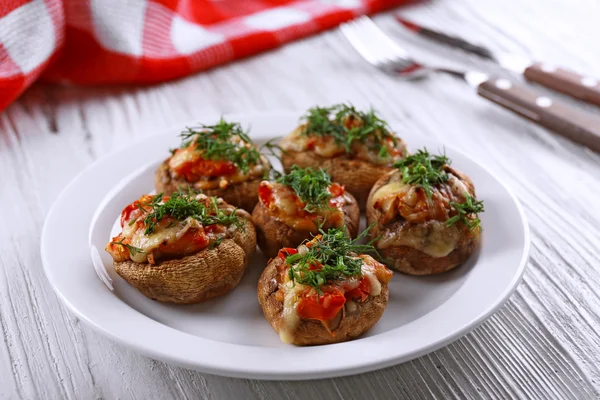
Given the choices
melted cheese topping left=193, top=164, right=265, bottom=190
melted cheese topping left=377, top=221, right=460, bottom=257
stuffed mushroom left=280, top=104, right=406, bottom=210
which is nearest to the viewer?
melted cheese topping left=377, top=221, right=460, bottom=257

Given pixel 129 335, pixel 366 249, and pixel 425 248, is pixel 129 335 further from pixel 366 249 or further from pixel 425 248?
pixel 425 248

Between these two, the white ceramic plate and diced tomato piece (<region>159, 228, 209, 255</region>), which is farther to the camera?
diced tomato piece (<region>159, 228, 209, 255</region>)

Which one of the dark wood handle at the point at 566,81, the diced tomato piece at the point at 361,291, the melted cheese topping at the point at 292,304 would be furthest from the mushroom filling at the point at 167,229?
the dark wood handle at the point at 566,81

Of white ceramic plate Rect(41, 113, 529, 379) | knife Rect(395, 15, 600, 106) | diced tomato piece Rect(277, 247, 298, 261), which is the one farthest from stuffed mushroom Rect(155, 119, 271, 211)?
knife Rect(395, 15, 600, 106)

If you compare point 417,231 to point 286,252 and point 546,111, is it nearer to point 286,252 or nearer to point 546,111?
point 286,252

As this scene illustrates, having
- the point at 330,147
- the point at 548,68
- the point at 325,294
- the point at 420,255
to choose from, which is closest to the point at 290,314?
the point at 325,294

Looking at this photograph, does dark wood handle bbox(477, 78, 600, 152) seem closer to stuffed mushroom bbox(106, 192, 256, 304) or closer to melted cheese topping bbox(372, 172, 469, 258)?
melted cheese topping bbox(372, 172, 469, 258)

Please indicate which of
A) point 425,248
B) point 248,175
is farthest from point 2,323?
point 425,248

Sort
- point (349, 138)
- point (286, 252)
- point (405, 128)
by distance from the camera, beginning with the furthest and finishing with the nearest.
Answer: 1. point (405, 128)
2. point (349, 138)
3. point (286, 252)
